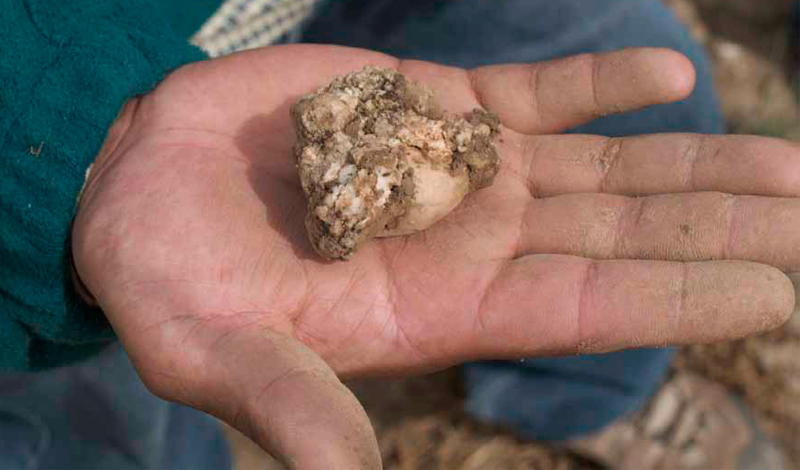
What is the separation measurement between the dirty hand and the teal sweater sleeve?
0.35 ft

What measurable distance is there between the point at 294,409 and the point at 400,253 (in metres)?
0.73

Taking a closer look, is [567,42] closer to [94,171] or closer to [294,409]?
[94,171]

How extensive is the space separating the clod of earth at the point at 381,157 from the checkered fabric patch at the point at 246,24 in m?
0.80

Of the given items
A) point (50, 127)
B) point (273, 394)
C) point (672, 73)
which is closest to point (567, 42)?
point (672, 73)

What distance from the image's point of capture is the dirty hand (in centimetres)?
203

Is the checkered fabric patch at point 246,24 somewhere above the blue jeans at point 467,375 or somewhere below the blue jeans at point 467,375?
above

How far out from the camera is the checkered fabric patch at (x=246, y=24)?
3.15m

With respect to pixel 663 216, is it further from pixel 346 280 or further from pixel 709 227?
pixel 346 280

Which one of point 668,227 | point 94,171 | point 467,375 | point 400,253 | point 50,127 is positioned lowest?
point 467,375

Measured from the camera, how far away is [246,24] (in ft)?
10.6

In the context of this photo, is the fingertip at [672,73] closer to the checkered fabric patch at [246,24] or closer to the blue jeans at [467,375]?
the blue jeans at [467,375]

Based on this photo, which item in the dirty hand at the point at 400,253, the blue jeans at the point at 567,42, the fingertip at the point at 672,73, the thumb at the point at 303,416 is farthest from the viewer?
the blue jeans at the point at 567,42

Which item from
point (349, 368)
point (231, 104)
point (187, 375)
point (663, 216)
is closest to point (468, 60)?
point (231, 104)

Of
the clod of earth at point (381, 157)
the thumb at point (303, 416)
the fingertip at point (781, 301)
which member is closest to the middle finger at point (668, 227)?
the fingertip at point (781, 301)
